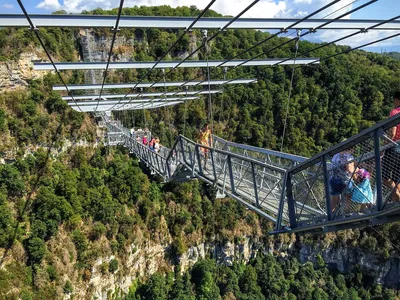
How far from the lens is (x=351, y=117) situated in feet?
93.5

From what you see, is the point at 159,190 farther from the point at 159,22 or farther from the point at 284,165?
the point at 284,165

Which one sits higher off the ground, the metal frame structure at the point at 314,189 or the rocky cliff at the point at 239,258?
the metal frame structure at the point at 314,189

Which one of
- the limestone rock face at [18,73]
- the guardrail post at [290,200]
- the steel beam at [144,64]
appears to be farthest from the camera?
the limestone rock face at [18,73]

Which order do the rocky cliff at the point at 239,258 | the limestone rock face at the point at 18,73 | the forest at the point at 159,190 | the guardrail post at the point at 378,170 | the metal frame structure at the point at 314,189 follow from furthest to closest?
the rocky cliff at the point at 239,258 < the limestone rock face at the point at 18,73 < the forest at the point at 159,190 < the metal frame structure at the point at 314,189 < the guardrail post at the point at 378,170

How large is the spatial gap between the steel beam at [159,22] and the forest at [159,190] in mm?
3013

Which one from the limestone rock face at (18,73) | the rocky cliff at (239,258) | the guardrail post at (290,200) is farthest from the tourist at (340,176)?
the limestone rock face at (18,73)

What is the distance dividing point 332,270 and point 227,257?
8845 millimetres

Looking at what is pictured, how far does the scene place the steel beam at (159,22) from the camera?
5.96 m

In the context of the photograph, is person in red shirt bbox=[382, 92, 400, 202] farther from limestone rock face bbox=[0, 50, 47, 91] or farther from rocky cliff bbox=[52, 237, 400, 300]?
limestone rock face bbox=[0, 50, 47, 91]

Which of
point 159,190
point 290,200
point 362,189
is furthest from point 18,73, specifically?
point 362,189

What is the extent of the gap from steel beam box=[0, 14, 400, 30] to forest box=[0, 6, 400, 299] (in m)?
3.01

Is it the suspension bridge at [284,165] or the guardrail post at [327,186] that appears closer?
the suspension bridge at [284,165]

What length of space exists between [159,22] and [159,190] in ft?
57.9

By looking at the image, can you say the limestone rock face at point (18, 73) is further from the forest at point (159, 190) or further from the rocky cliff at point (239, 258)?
the rocky cliff at point (239, 258)
